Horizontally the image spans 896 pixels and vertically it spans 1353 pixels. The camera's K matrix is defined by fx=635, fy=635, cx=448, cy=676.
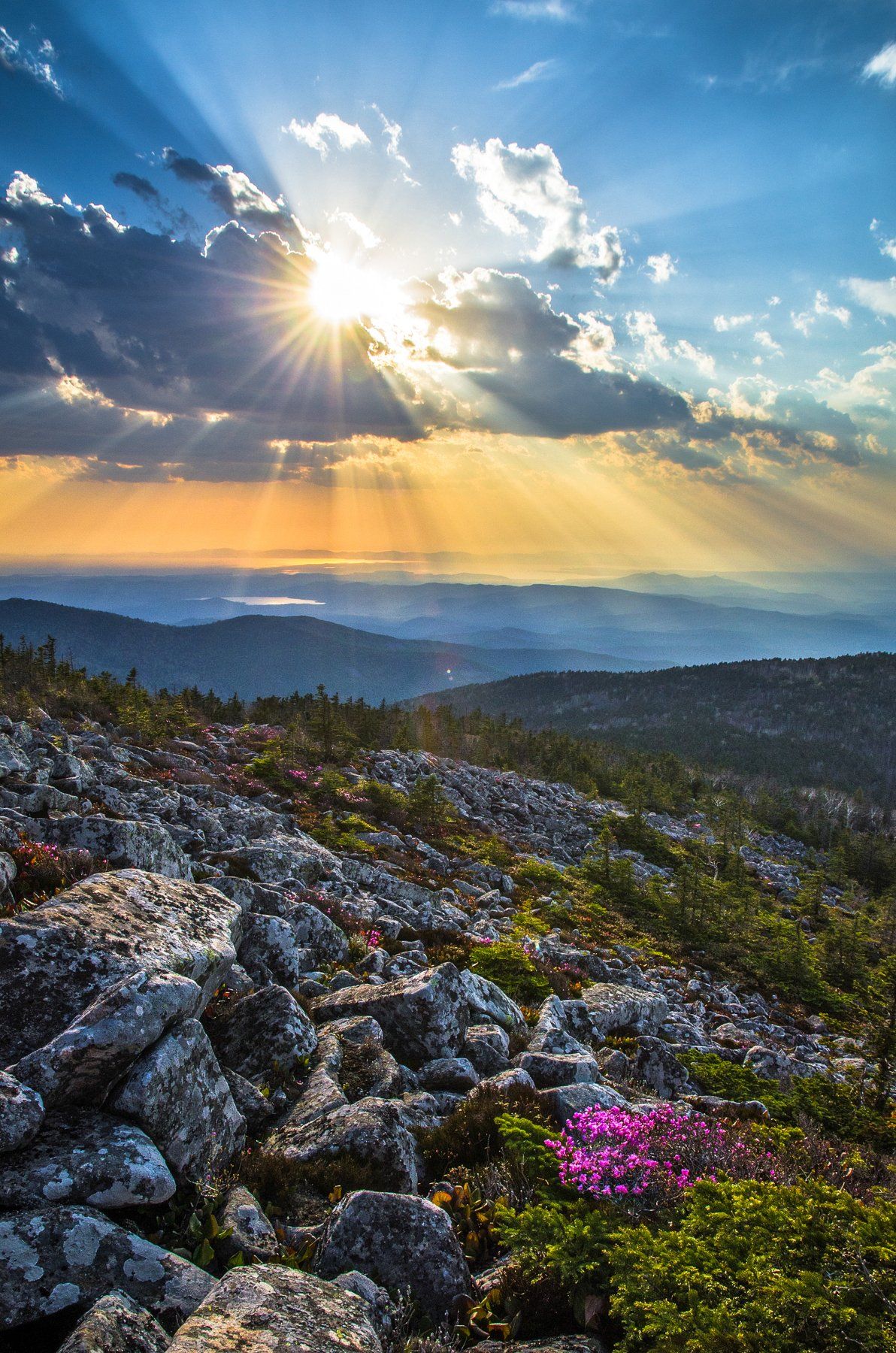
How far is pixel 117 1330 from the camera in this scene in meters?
3.50

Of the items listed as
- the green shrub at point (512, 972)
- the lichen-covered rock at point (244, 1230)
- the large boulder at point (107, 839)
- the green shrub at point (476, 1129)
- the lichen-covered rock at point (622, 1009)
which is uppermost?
the large boulder at point (107, 839)

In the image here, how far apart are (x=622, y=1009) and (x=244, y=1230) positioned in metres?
10.1

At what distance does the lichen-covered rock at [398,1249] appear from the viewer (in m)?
4.91

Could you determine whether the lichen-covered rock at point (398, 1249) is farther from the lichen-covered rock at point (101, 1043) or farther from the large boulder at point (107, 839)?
the large boulder at point (107, 839)

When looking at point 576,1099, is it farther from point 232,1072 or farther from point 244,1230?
point 244,1230

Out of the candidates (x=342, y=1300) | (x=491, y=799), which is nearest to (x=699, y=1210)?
(x=342, y=1300)

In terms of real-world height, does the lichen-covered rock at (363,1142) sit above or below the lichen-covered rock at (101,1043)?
below

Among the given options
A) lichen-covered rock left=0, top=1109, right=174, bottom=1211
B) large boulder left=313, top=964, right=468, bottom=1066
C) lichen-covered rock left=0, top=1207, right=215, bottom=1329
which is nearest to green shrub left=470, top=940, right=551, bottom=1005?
large boulder left=313, top=964, right=468, bottom=1066

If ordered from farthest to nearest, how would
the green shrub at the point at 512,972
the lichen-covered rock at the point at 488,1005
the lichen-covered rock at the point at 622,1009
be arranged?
the green shrub at the point at 512,972 → the lichen-covered rock at the point at 622,1009 → the lichen-covered rock at the point at 488,1005

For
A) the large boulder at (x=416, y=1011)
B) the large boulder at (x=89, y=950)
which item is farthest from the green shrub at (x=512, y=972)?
the large boulder at (x=89, y=950)

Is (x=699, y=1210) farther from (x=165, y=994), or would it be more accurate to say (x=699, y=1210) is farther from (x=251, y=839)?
(x=251, y=839)

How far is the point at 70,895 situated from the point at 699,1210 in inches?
260

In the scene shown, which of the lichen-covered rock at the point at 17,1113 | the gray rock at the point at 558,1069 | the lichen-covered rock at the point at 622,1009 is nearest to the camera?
the lichen-covered rock at the point at 17,1113

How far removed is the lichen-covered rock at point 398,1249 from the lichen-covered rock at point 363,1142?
86 cm
